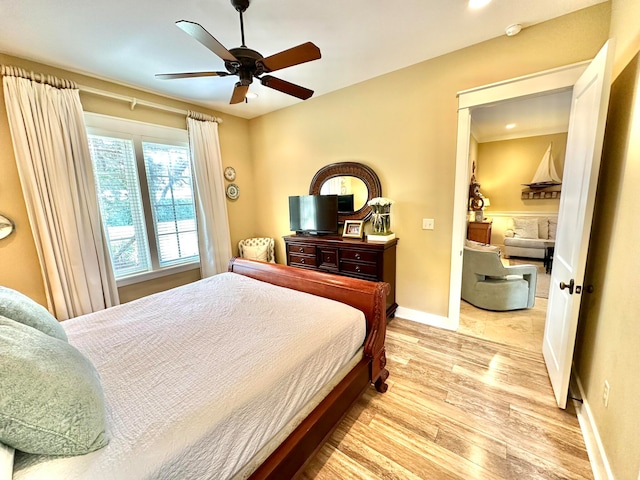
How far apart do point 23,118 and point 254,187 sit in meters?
2.60

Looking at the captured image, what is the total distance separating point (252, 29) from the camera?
79.7 inches

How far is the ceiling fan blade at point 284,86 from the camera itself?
187 cm

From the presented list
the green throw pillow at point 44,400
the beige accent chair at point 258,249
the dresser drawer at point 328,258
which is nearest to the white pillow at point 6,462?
the green throw pillow at point 44,400

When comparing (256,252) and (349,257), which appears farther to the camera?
(256,252)

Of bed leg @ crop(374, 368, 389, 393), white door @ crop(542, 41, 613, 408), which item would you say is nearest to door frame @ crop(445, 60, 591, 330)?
white door @ crop(542, 41, 613, 408)

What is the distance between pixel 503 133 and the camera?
18.5 feet

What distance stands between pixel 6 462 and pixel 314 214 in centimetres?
299

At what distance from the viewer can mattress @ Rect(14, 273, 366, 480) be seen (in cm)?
81

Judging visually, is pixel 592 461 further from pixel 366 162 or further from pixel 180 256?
pixel 180 256

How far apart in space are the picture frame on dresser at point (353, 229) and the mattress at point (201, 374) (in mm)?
1399

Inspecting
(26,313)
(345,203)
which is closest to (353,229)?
(345,203)

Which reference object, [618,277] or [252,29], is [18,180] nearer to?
[252,29]

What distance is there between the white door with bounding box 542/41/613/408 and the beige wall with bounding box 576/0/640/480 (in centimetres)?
11

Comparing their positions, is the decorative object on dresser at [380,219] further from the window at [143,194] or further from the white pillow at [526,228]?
the white pillow at [526,228]
